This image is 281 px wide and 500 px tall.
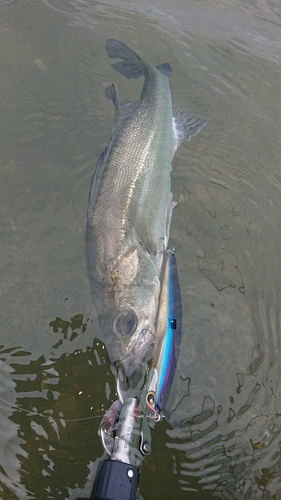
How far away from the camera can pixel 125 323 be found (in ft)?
8.35

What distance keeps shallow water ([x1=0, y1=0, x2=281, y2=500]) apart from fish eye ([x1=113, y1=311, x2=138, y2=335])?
1.69 ft


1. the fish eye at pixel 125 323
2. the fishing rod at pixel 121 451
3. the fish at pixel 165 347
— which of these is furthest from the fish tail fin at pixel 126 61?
the fishing rod at pixel 121 451

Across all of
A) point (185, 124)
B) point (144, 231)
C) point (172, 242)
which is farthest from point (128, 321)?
point (185, 124)

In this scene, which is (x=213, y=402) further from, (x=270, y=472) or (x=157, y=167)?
(x=157, y=167)

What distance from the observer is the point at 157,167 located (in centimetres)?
333

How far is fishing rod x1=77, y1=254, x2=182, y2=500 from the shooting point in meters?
1.75

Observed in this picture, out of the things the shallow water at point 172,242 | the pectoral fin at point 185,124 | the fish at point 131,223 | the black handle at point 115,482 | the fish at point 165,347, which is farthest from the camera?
the pectoral fin at point 185,124

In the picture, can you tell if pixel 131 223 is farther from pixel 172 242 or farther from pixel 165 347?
pixel 165 347

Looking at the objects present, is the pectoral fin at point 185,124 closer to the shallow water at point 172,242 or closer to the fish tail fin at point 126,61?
the shallow water at point 172,242

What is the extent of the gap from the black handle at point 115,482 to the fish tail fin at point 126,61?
12.6 feet

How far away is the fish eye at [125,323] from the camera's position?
2.52 meters

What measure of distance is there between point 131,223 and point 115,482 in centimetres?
173

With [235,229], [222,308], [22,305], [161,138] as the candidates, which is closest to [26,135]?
[161,138]

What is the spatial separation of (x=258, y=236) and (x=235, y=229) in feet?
0.72
